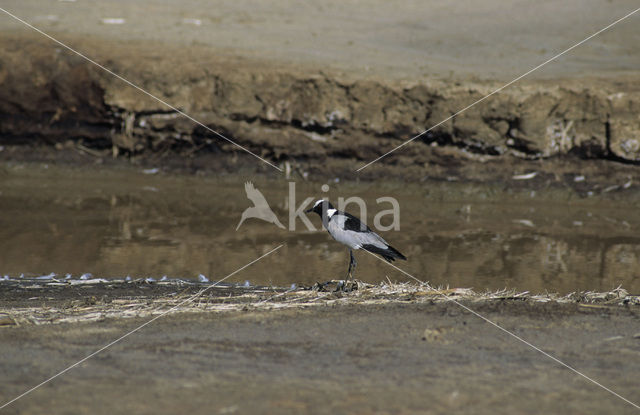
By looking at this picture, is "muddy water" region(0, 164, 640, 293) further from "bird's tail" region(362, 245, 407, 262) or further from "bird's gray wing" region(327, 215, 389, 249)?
"bird's tail" region(362, 245, 407, 262)

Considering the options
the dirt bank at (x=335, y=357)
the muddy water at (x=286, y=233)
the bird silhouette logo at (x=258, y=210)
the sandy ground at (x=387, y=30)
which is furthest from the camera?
the sandy ground at (x=387, y=30)

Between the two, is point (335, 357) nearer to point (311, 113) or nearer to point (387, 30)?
point (311, 113)

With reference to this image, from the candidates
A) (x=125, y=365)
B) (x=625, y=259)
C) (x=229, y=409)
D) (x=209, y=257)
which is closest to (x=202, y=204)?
(x=209, y=257)

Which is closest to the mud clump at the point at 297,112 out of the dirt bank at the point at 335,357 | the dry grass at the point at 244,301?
the dry grass at the point at 244,301

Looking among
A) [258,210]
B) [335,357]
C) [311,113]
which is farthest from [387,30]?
[335,357]

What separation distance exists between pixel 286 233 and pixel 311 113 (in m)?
3.12

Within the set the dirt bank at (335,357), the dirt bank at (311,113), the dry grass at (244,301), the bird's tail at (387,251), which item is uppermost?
the dirt bank at (311,113)

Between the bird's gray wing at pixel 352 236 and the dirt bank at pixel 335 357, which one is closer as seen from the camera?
the dirt bank at pixel 335 357

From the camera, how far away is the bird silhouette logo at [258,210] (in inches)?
394

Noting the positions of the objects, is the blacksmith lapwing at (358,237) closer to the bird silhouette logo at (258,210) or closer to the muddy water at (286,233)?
the muddy water at (286,233)
